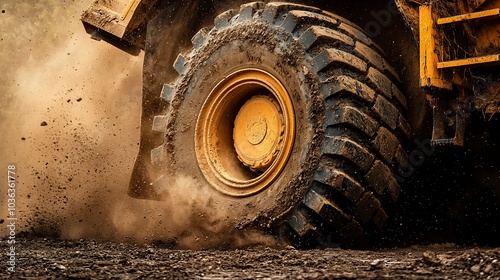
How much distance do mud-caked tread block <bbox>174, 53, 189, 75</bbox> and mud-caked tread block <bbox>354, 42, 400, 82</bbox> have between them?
1.25 m

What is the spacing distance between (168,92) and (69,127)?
207 centimetres

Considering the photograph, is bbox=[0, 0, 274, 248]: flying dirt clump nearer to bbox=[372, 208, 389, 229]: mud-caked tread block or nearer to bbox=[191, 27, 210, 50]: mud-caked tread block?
bbox=[191, 27, 210, 50]: mud-caked tread block

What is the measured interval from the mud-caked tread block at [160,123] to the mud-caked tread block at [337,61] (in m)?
1.28

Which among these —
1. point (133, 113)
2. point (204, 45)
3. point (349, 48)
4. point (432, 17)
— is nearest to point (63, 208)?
point (133, 113)

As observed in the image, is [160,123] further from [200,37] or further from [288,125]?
[288,125]

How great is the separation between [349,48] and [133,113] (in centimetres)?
274

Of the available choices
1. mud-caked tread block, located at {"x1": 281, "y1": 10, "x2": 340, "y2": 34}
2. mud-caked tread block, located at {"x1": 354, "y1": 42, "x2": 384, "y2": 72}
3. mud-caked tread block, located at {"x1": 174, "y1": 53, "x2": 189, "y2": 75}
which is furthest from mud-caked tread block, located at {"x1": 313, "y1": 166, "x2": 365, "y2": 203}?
mud-caked tread block, located at {"x1": 174, "y1": 53, "x2": 189, "y2": 75}

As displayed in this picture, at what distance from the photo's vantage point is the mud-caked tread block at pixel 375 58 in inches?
166

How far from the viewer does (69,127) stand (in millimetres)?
6895

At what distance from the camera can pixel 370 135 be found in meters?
3.98

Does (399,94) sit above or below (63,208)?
above

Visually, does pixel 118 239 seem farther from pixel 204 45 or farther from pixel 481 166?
pixel 481 166

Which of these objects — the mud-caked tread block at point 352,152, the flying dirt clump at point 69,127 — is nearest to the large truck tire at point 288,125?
the mud-caked tread block at point 352,152

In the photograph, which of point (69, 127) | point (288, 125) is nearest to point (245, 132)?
point (288, 125)
